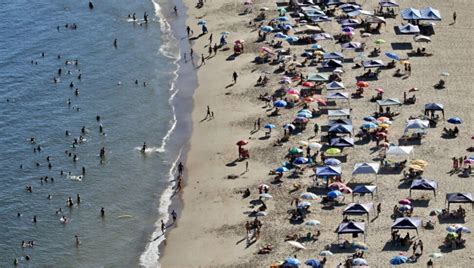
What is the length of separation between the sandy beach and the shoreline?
0.81 meters

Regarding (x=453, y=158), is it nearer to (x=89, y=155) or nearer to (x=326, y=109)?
(x=326, y=109)

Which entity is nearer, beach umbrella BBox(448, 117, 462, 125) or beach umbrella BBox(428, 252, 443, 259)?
beach umbrella BBox(428, 252, 443, 259)

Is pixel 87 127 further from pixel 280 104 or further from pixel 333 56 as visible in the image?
pixel 333 56

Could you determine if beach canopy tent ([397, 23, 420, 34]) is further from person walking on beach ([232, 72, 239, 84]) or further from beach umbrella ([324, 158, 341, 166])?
beach umbrella ([324, 158, 341, 166])

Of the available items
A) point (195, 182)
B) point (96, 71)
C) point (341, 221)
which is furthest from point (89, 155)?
point (341, 221)

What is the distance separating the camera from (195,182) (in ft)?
271

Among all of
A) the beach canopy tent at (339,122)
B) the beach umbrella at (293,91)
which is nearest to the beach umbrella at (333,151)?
the beach canopy tent at (339,122)

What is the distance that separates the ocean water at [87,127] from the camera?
7619 centimetres

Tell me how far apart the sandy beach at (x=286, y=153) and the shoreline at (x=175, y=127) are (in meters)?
0.81

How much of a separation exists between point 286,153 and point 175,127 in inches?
537

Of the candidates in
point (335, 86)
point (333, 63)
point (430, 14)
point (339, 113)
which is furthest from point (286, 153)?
point (430, 14)

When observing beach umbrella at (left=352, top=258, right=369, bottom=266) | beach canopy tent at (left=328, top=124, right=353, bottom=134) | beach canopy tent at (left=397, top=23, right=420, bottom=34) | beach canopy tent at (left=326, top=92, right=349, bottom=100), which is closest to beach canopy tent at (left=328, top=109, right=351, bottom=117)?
beach canopy tent at (left=326, top=92, right=349, bottom=100)

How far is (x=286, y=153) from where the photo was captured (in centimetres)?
8375

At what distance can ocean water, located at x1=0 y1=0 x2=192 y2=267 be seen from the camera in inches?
3000
